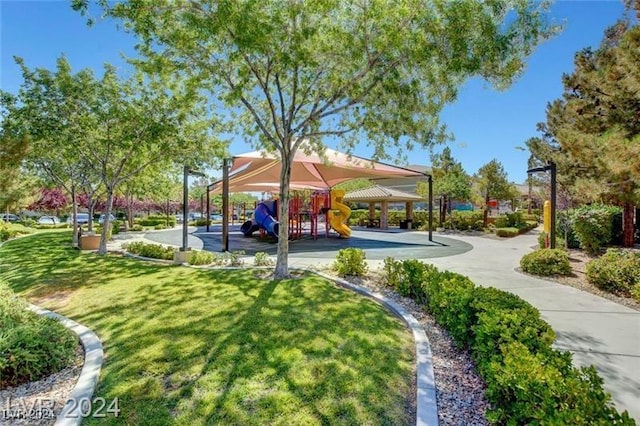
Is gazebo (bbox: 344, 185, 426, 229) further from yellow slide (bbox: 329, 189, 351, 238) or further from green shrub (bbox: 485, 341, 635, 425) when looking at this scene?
green shrub (bbox: 485, 341, 635, 425)

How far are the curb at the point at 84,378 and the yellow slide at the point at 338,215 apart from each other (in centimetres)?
1403

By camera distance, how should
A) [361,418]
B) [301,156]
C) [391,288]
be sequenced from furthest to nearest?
1. [301,156]
2. [391,288]
3. [361,418]

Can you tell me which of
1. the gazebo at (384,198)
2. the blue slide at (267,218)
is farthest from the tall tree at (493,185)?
the blue slide at (267,218)

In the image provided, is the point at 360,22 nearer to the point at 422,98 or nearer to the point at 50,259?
the point at 422,98

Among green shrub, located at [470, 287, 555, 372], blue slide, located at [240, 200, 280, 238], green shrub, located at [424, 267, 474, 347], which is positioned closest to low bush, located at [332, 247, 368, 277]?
green shrub, located at [424, 267, 474, 347]

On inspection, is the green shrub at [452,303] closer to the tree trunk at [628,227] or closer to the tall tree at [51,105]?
the tall tree at [51,105]

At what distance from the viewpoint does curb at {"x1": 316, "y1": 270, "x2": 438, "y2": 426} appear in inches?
110

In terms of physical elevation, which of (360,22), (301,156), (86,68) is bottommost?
(301,156)

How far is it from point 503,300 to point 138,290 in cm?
610

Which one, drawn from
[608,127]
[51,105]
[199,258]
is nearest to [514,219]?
[608,127]

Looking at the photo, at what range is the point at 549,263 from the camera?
816cm

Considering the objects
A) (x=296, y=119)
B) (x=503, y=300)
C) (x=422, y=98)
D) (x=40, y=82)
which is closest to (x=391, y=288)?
(x=503, y=300)

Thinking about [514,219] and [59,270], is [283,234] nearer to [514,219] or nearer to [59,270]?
[59,270]

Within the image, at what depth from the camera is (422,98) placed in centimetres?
732
